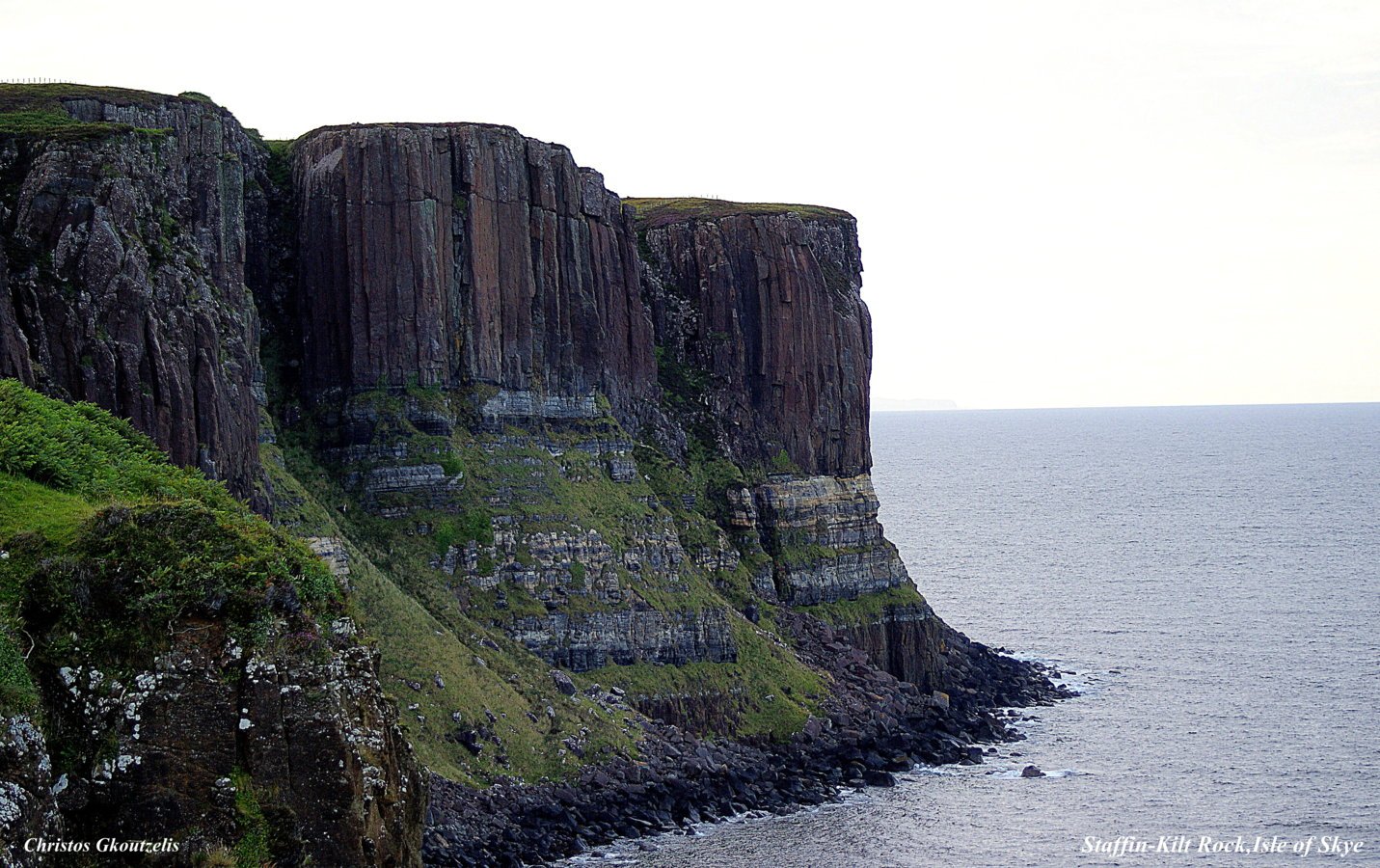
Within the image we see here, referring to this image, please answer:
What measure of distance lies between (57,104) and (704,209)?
195 ft

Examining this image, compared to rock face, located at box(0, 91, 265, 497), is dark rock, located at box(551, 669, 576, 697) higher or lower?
lower

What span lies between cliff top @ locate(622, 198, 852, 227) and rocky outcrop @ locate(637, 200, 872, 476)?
4.25 ft

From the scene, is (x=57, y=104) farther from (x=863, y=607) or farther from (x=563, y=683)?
(x=863, y=607)

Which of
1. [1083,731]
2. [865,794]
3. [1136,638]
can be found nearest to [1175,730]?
[1083,731]

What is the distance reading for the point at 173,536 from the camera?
37875 millimetres

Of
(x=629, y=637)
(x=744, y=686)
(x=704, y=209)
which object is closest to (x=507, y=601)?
(x=629, y=637)

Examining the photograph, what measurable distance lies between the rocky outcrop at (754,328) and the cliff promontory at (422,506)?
28 centimetres

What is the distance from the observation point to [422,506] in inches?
3942

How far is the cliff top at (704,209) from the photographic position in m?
134

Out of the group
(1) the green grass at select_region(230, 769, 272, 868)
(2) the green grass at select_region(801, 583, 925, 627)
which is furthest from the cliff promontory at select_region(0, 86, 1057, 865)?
(2) the green grass at select_region(801, 583, 925, 627)

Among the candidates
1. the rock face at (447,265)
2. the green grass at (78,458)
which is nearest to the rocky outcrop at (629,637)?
the rock face at (447,265)

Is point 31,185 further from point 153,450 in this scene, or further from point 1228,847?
point 1228,847

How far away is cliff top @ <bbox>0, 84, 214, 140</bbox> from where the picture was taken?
77.3 meters

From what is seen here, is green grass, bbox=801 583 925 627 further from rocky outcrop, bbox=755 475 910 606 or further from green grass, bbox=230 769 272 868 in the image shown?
green grass, bbox=230 769 272 868
